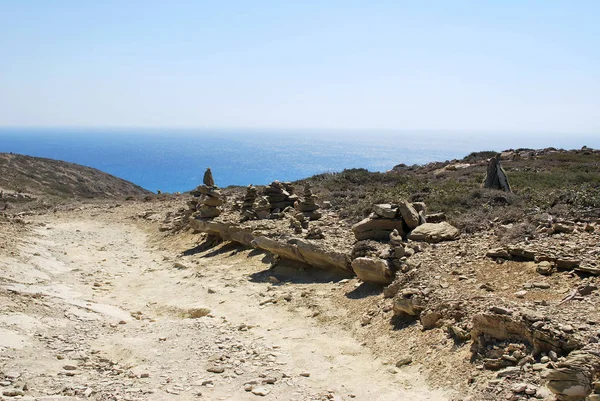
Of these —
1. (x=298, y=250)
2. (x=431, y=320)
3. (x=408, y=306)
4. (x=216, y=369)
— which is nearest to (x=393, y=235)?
(x=408, y=306)

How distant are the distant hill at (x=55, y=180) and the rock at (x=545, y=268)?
44.8 meters

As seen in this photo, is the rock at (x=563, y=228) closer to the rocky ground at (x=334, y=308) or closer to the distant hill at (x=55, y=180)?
the rocky ground at (x=334, y=308)

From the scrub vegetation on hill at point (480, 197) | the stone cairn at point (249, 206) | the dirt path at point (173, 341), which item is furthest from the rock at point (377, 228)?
the stone cairn at point (249, 206)

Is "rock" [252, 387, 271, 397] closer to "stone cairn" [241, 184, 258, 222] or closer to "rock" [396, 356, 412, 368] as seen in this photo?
"rock" [396, 356, 412, 368]

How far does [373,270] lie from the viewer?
11672mm

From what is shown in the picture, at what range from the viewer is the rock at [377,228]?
43.9 ft

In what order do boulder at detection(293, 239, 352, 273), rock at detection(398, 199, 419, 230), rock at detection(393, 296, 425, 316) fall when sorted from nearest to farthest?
rock at detection(393, 296, 425, 316), boulder at detection(293, 239, 352, 273), rock at detection(398, 199, 419, 230)

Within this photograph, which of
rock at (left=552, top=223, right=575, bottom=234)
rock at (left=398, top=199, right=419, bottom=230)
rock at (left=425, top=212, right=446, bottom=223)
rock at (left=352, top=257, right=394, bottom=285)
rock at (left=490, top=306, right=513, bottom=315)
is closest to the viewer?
rock at (left=490, top=306, right=513, bottom=315)

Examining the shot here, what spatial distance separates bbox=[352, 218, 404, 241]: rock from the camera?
13.4 metres

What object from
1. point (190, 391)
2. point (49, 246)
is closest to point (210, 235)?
point (49, 246)

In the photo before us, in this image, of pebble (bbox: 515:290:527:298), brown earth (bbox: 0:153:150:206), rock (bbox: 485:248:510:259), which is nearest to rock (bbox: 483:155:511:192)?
rock (bbox: 485:248:510:259)

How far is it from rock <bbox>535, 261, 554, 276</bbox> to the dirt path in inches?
137

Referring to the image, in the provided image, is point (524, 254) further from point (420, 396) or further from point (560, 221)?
point (420, 396)

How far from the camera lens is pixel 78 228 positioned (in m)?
24.8
